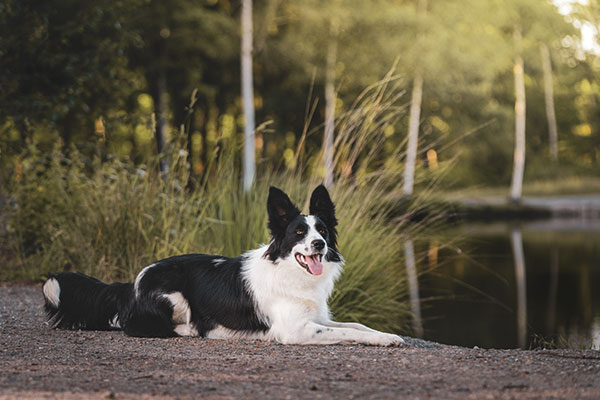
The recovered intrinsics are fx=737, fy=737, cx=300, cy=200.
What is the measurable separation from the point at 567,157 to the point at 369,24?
2458cm

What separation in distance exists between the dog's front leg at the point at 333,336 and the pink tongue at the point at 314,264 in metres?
0.37

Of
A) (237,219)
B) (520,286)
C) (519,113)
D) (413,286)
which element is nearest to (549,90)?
(519,113)

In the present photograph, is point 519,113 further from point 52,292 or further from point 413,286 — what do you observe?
point 52,292

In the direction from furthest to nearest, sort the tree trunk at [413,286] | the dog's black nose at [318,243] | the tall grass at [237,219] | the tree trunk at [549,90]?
the tree trunk at [549,90]
the tree trunk at [413,286]
the tall grass at [237,219]
the dog's black nose at [318,243]

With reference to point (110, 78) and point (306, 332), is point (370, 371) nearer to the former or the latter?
point (306, 332)

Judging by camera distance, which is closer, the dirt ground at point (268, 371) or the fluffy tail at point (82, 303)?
the dirt ground at point (268, 371)

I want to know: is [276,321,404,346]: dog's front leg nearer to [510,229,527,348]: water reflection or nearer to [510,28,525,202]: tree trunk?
[510,229,527,348]: water reflection

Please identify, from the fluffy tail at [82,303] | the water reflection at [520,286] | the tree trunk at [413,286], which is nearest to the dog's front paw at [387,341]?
the fluffy tail at [82,303]

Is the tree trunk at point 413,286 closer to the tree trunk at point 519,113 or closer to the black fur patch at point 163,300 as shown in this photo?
the black fur patch at point 163,300

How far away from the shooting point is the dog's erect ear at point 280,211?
17.0 ft

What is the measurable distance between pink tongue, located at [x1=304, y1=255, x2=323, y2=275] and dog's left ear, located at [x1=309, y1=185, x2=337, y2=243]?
0.27 m

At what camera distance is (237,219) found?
7848 millimetres

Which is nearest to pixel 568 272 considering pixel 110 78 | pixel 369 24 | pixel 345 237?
pixel 345 237

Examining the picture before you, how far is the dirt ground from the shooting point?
3.61 meters
